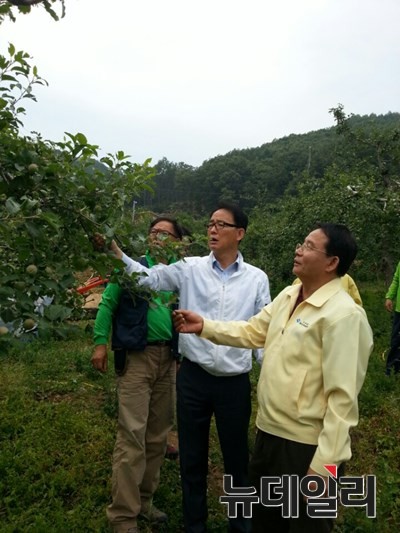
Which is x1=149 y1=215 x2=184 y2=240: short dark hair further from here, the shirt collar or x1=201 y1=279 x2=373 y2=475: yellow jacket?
the shirt collar

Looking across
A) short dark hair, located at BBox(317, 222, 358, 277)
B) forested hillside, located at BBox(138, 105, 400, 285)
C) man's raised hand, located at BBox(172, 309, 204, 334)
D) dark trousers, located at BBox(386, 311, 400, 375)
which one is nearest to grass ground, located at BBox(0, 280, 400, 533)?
dark trousers, located at BBox(386, 311, 400, 375)

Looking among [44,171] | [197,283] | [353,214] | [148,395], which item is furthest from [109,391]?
[353,214]

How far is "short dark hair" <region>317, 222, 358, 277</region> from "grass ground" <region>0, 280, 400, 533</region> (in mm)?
1017

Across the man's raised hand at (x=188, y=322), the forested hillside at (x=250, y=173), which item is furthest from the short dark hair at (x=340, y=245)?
the forested hillside at (x=250, y=173)

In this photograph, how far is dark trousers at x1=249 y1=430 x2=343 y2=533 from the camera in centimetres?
178

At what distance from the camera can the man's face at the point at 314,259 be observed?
1900 mm

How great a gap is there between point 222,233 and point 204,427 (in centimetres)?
101

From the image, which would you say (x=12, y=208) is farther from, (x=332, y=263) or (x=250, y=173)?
(x=250, y=173)

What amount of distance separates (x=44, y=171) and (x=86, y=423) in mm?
2795

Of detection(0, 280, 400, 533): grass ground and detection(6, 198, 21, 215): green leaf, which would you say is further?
detection(0, 280, 400, 533): grass ground

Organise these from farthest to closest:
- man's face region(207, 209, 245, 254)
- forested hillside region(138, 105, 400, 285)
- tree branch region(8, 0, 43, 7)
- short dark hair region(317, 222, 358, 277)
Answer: forested hillside region(138, 105, 400, 285), man's face region(207, 209, 245, 254), short dark hair region(317, 222, 358, 277), tree branch region(8, 0, 43, 7)

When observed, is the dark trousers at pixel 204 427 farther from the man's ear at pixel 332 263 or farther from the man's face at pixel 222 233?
the man's ear at pixel 332 263

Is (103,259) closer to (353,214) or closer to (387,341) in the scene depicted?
(387,341)

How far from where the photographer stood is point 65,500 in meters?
2.95
